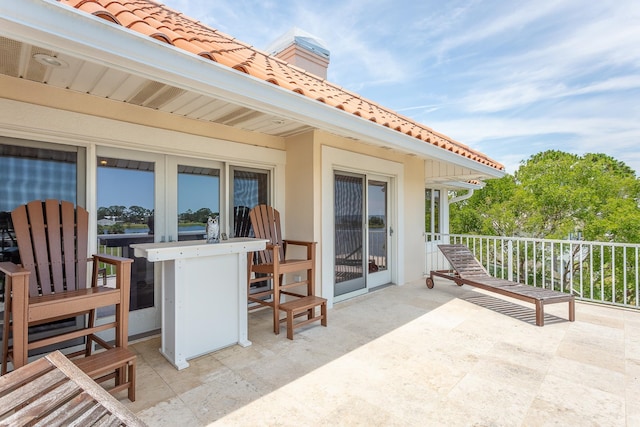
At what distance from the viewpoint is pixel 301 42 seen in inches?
226

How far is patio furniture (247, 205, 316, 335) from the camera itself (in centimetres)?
338

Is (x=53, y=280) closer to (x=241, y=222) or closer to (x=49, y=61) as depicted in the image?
(x=49, y=61)

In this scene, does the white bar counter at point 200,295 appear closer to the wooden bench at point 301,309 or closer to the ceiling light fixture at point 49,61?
the wooden bench at point 301,309

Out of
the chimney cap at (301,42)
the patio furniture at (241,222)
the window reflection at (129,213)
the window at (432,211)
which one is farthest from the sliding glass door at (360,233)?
the chimney cap at (301,42)

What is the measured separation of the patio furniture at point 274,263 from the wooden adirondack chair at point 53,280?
1450 mm

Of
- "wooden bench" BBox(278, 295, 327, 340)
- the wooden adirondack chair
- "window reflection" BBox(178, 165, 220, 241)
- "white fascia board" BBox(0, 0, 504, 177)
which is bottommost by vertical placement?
"wooden bench" BBox(278, 295, 327, 340)

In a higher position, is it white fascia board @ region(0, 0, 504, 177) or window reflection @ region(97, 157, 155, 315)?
white fascia board @ region(0, 0, 504, 177)

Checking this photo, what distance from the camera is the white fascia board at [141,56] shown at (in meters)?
1.40

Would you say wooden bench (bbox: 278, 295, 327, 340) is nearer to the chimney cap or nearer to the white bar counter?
the white bar counter

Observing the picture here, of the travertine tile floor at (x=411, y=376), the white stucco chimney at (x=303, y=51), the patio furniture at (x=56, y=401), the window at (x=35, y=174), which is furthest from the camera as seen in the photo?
the white stucco chimney at (x=303, y=51)

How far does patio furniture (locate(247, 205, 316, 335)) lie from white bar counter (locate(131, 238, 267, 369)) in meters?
0.38

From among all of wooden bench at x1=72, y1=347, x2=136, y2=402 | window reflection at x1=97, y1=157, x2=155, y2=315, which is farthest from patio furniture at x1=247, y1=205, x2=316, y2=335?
wooden bench at x1=72, y1=347, x2=136, y2=402

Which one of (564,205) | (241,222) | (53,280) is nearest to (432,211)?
(564,205)

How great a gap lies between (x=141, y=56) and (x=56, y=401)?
66.8 inches
